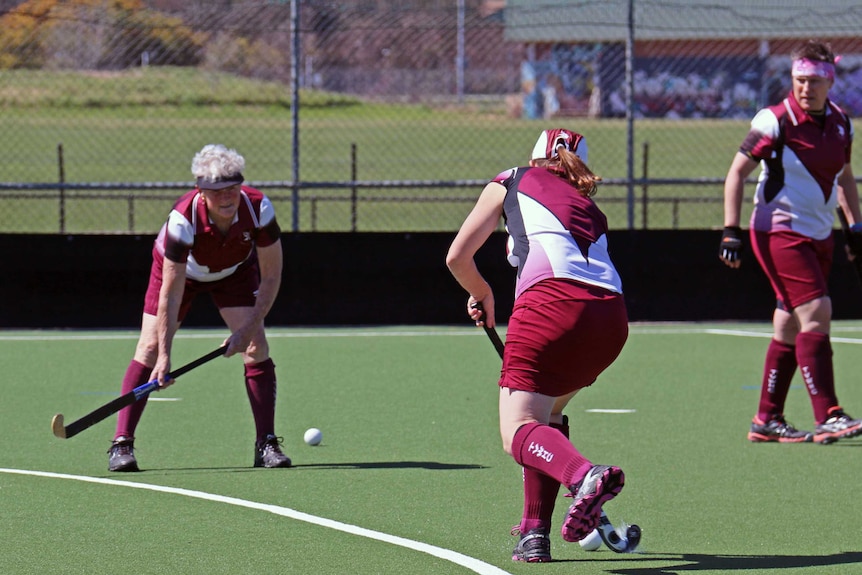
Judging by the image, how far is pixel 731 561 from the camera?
584cm

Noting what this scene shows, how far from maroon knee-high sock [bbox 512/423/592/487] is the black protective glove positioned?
3.34 meters

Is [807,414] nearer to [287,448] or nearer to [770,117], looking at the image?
[770,117]

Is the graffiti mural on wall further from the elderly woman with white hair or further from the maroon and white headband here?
the elderly woman with white hair

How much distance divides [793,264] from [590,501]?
3.92m

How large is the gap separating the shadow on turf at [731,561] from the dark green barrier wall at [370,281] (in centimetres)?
833

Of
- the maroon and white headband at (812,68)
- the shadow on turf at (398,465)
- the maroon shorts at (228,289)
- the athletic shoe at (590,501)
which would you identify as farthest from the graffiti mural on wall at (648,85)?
the athletic shoe at (590,501)

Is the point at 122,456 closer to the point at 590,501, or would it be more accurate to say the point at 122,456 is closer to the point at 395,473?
the point at 395,473

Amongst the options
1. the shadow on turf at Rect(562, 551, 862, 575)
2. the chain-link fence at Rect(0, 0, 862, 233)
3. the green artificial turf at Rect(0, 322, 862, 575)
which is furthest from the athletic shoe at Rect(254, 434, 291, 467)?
the chain-link fence at Rect(0, 0, 862, 233)

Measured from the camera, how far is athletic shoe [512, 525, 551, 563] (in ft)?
18.8

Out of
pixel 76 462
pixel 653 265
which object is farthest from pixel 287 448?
pixel 653 265

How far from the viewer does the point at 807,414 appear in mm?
9711

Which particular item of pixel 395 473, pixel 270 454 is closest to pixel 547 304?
pixel 395 473

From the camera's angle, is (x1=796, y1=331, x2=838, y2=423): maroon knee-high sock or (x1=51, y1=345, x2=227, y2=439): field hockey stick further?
(x1=796, y1=331, x2=838, y2=423): maroon knee-high sock

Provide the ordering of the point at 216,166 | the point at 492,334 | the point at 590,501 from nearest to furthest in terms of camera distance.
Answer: the point at 590,501 < the point at 492,334 < the point at 216,166
